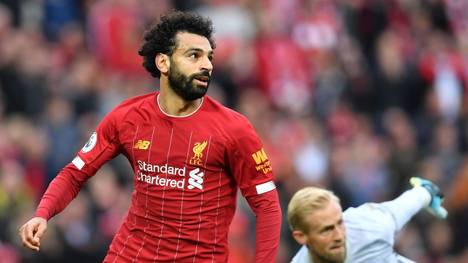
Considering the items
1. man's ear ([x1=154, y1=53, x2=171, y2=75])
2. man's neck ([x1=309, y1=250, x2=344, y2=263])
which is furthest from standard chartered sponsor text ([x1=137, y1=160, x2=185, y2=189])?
man's neck ([x1=309, y1=250, x2=344, y2=263])

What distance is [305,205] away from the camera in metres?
7.68

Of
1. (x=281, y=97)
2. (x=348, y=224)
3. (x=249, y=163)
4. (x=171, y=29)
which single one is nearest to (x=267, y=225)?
(x=249, y=163)

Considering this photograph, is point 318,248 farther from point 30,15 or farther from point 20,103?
point 30,15

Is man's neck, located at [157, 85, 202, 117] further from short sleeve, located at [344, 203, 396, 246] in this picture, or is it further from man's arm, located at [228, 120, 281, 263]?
short sleeve, located at [344, 203, 396, 246]

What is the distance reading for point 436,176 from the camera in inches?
586

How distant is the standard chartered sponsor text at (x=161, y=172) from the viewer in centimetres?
768

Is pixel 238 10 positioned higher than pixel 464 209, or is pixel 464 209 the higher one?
pixel 238 10

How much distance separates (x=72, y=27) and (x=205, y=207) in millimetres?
8387

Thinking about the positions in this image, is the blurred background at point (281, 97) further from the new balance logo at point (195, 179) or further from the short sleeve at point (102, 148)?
the new balance logo at point (195, 179)

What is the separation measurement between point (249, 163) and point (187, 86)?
→ 554 millimetres

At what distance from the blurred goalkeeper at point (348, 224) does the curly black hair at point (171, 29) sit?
106cm

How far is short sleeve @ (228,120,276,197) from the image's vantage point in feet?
24.8

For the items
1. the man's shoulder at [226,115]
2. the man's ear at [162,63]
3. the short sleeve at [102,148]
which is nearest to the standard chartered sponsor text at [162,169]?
the short sleeve at [102,148]

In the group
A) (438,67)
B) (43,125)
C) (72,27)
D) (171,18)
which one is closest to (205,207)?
(171,18)
